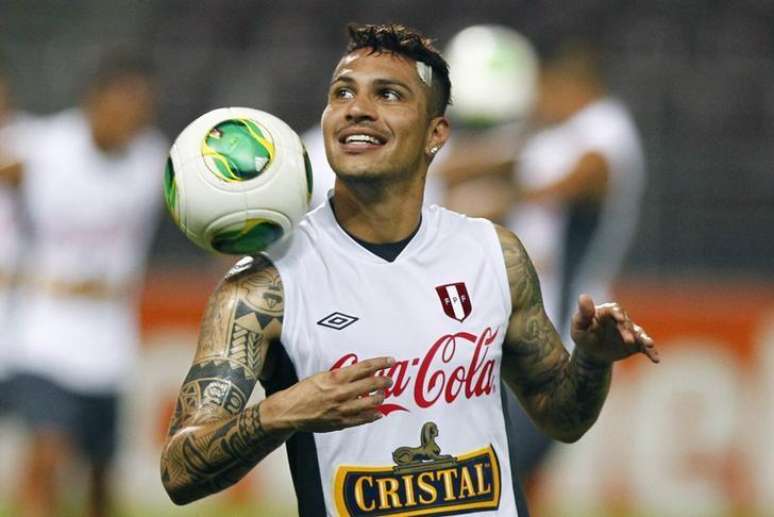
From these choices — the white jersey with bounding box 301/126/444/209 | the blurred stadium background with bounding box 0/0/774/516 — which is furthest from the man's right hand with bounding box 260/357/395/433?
the blurred stadium background with bounding box 0/0/774/516

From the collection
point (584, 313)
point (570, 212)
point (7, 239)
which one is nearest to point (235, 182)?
point (584, 313)

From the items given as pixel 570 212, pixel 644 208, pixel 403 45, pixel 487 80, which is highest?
pixel 644 208

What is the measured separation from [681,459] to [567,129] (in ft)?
9.47

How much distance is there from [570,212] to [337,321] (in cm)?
424

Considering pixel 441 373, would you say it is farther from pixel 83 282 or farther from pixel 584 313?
pixel 83 282

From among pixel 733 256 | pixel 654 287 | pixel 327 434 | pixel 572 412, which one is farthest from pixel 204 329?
pixel 733 256

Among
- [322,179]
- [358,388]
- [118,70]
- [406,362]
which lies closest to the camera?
[358,388]

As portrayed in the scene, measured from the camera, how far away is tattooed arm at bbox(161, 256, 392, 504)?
3695mm

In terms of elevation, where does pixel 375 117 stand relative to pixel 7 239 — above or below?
below

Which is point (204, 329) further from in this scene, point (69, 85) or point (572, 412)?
point (69, 85)

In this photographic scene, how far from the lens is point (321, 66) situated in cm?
1319

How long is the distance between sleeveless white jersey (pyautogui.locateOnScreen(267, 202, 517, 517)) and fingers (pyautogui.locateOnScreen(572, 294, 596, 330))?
0.22m

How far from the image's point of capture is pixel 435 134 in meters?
4.67

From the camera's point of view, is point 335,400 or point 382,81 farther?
point 382,81
